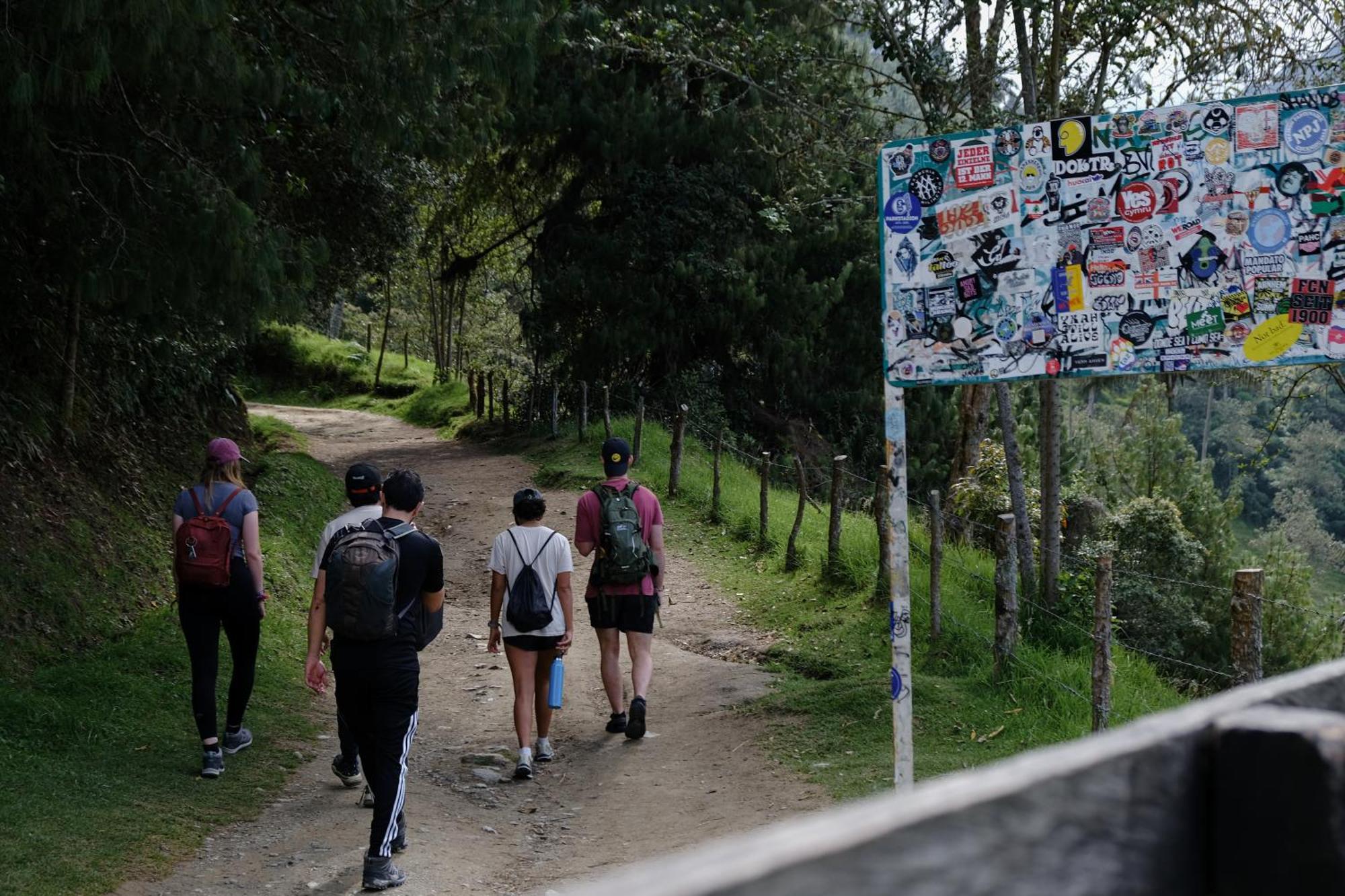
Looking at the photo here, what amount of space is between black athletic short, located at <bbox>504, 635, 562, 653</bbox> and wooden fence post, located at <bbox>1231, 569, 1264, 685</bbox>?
3.58 m

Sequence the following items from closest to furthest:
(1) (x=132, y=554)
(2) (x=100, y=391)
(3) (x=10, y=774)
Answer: (3) (x=10, y=774) → (1) (x=132, y=554) → (2) (x=100, y=391)

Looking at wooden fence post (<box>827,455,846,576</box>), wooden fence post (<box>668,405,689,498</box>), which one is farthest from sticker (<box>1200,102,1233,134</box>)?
wooden fence post (<box>668,405,689,498</box>)

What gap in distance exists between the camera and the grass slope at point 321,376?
1257 inches

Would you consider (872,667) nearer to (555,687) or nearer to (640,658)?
(640,658)

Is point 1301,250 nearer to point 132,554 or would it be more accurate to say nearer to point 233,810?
point 233,810

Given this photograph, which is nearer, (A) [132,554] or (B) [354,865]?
(B) [354,865]

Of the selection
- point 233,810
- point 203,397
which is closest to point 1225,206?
point 233,810

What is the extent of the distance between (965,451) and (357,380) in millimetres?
21297

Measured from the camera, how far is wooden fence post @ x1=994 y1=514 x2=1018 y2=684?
313 inches

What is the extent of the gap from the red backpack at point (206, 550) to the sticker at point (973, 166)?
4057 mm

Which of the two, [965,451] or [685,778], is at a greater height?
[965,451]

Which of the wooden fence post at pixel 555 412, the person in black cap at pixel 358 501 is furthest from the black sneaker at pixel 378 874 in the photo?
the wooden fence post at pixel 555 412

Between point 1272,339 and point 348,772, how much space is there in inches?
191

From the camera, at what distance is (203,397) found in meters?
15.8
